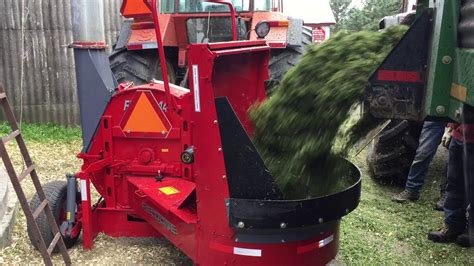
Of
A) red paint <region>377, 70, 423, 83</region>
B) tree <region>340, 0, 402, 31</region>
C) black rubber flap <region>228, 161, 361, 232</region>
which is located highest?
tree <region>340, 0, 402, 31</region>

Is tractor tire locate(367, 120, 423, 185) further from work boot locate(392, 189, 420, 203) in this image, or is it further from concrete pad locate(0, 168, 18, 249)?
concrete pad locate(0, 168, 18, 249)

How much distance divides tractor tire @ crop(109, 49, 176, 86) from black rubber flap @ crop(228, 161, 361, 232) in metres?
3.72

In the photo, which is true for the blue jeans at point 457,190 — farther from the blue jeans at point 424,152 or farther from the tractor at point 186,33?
the tractor at point 186,33

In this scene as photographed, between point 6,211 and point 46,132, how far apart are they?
392 centimetres

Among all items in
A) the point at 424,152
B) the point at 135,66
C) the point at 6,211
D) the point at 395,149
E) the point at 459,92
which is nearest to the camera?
the point at 459,92

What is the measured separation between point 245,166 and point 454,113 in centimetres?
107

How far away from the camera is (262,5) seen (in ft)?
22.1

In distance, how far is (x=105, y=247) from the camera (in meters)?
3.75

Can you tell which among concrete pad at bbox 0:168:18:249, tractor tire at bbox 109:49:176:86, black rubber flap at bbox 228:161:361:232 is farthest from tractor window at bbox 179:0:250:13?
black rubber flap at bbox 228:161:361:232

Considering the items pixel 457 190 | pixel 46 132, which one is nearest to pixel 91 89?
pixel 457 190

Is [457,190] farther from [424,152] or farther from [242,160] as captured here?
[242,160]

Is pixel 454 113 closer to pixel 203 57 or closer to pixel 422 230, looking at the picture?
pixel 203 57

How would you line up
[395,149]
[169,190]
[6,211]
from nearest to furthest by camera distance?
[169,190] → [6,211] → [395,149]

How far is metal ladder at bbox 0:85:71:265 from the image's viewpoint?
303 cm
